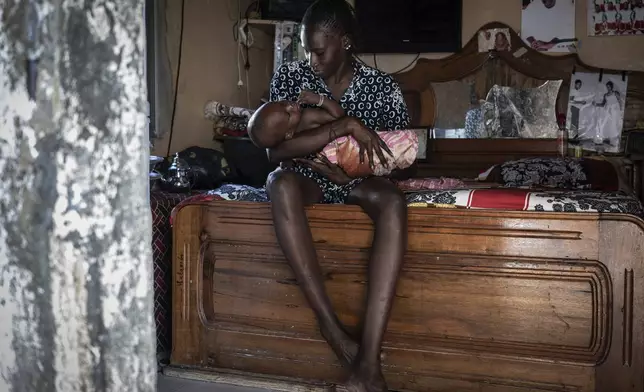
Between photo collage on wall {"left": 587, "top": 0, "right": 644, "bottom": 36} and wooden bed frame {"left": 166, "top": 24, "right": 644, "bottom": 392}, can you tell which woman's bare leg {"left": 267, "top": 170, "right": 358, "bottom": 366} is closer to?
wooden bed frame {"left": 166, "top": 24, "right": 644, "bottom": 392}

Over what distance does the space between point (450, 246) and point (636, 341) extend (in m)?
0.54

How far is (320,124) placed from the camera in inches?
78.2

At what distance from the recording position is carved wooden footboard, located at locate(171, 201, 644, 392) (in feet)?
5.55

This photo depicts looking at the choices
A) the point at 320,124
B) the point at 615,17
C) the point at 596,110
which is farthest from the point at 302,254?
the point at 615,17

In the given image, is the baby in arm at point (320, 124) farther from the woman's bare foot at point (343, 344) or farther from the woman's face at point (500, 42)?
the woman's face at point (500, 42)

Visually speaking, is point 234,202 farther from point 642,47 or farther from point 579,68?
point 642,47

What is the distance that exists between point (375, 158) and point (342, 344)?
Result: 1.88ft

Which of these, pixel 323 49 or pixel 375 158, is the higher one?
pixel 323 49

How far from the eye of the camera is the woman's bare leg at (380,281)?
171cm

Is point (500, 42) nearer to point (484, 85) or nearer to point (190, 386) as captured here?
point (484, 85)

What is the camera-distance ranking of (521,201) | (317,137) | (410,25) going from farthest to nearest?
(410,25), (317,137), (521,201)

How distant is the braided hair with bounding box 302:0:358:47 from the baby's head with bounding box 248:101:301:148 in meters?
0.33

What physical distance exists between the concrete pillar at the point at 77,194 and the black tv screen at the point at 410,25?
3.47 m

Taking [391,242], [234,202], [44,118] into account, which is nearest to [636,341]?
[391,242]
